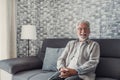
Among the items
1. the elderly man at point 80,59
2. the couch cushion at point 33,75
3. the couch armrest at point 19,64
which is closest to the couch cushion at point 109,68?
the elderly man at point 80,59

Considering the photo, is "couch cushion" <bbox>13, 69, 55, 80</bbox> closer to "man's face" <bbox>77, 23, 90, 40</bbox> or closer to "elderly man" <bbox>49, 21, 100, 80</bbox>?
"elderly man" <bbox>49, 21, 100, 80</bbox>

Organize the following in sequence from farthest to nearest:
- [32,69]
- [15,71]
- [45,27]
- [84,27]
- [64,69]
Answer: [45,27]
[32,69]
[15,71]
[84,27]
[64,69]

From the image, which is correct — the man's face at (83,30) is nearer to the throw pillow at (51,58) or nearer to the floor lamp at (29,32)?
the throw pillow at (51,58)

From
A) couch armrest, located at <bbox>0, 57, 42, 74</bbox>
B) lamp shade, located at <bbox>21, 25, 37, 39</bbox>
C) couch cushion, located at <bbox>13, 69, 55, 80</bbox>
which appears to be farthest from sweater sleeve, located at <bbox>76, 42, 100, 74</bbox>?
lamp shade, located at <bbox>21, 25, 37, 39</bbox>

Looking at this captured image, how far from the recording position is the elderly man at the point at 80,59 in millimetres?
2568

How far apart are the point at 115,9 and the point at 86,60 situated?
37.3 inches

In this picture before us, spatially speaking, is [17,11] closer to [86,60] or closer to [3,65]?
[3,65]

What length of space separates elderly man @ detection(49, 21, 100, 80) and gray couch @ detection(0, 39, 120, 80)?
217mm

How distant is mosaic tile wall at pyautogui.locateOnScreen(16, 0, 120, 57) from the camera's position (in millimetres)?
3270

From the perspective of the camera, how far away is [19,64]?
10.2ft

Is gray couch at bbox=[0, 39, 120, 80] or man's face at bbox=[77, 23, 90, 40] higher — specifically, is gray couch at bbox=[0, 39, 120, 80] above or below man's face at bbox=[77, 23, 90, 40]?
below

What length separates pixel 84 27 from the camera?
281cm

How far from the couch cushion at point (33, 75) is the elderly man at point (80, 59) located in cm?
20

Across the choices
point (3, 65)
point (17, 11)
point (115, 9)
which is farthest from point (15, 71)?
point (115, 9)
